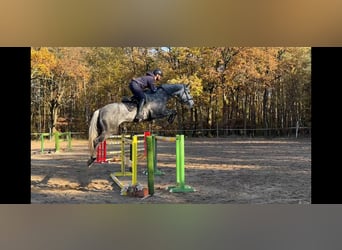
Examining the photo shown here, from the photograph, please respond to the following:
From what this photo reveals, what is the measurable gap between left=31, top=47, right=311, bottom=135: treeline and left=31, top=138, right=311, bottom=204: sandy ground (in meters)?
0.27

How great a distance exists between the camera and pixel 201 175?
18.7ft

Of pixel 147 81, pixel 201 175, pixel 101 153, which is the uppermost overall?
pixel 147 81

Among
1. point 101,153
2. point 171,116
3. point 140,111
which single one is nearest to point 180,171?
point 171,116

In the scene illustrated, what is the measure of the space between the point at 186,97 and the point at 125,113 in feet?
2.56

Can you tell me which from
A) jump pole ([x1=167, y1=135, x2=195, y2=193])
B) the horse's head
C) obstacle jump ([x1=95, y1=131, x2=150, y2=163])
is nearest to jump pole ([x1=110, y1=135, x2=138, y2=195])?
obstacle jump ([x1=95, y1=131, x2=150, y2=163])

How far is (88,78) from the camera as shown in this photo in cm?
588

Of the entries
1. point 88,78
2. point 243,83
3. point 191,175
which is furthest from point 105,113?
point 243,83

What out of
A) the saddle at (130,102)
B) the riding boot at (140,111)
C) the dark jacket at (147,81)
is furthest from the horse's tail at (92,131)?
the dark jacket at (147,81)

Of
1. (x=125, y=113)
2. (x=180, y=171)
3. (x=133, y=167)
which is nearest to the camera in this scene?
(x=133, y=167)

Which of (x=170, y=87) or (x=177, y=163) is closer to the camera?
(x=177, y=163)

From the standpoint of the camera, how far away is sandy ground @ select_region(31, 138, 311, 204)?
18.4 feet

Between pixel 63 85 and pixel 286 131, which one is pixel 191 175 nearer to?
pixel 286 131

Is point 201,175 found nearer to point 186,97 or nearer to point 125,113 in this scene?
point 186,97

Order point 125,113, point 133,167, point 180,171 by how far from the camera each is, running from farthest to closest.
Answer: point 125,113
point 180,171
point 133,167
